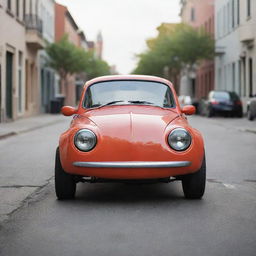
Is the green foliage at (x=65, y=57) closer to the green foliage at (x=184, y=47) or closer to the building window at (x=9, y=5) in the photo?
the green foliage at (x=184, y=47)

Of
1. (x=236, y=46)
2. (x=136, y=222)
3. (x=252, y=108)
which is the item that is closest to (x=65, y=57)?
(x=236, y=46)

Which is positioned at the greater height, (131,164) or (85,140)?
(85,140)

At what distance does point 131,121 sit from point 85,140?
0.59m

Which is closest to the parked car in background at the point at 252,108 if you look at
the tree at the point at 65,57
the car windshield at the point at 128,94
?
the tree at the point at 65,57

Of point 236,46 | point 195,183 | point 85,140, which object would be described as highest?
point 236,46

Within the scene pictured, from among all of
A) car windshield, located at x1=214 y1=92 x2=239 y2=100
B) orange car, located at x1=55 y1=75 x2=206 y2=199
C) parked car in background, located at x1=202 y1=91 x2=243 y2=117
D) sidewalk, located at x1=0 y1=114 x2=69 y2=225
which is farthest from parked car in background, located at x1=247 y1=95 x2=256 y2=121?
orange car, located at x1=55 y1=75 x2=206 y2=199

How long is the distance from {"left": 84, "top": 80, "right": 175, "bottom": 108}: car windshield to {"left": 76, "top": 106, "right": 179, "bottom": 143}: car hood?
299 millimetres

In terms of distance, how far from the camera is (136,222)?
5816 millimetres

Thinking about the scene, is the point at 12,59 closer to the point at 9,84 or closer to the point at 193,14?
the point at 9,84

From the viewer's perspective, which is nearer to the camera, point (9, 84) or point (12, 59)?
point (9, 84)

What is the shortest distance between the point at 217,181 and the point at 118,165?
8.39 feet

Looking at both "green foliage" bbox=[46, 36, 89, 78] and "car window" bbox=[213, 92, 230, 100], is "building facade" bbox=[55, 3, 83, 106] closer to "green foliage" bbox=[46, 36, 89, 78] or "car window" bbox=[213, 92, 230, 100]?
"green foliage" bbox=[46, 36, 89, 78]

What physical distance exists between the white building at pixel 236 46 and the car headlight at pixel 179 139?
28609 mm

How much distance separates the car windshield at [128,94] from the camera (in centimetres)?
798
